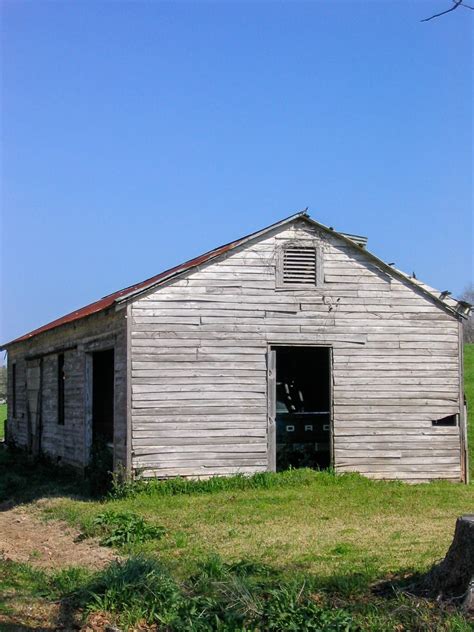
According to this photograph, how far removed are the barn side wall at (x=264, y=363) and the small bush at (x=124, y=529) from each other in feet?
9.51

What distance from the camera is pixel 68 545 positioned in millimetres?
11789

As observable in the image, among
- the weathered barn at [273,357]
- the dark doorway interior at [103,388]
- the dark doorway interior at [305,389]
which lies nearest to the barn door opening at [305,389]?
the dark doorway interior at [305,389]

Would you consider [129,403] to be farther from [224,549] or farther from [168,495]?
[224,549]

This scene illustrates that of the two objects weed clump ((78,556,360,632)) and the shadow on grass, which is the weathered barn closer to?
the shadow on grass

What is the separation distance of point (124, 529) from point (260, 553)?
240 cm

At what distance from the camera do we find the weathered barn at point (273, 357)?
1575cm

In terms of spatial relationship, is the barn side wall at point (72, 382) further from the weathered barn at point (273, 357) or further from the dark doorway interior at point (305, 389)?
the dark doorway interior at point (305, 389)

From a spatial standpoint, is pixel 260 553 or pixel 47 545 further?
pixel 47 545

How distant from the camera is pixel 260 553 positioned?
1012 centimetres

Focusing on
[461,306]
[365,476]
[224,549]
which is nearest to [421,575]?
[224,549]

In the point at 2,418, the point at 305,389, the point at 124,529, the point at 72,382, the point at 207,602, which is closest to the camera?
the point at 207,602

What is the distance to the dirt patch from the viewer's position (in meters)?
10.5

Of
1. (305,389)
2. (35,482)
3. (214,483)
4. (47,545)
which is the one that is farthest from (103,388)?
(47,545)

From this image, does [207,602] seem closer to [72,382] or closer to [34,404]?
[72,382]
